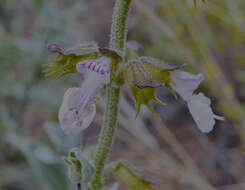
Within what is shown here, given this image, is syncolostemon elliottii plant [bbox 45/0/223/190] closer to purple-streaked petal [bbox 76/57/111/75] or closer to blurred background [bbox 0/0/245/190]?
purple-streaked petal [bbox 76/57/111/75]

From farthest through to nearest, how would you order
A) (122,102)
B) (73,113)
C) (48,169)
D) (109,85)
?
(122,102), (48,169), (109,85), (73,113)

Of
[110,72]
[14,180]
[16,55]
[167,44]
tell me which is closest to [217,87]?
[167,44]

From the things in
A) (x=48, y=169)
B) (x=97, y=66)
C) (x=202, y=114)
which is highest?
(x=97, y=66)

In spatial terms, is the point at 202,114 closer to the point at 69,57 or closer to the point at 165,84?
the point at 165,84

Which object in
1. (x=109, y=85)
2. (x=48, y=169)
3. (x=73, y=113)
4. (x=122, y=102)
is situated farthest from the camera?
(x=122, y=102)

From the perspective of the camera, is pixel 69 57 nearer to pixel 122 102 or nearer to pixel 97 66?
pixel 97 66

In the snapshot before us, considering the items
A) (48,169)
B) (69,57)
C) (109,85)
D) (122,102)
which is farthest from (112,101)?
(122,102)

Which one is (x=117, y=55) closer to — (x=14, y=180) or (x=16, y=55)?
(x=16, y=55)

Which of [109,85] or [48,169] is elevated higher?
[109,85]

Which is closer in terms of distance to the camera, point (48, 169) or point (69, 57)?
point (69, 57)
